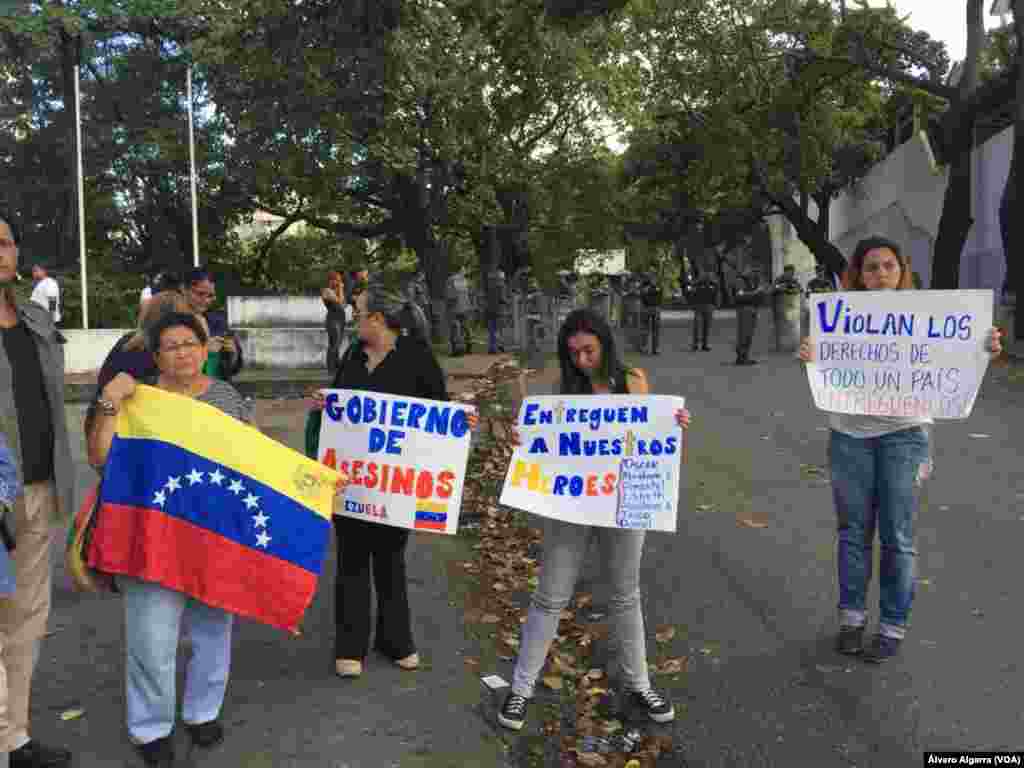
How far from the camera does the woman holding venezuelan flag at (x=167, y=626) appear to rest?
3.74 metres

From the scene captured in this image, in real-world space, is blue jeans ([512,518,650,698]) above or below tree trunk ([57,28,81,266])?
below

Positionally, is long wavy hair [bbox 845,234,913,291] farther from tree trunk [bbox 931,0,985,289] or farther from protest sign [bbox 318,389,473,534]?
tree trunk [bbox 931,0,985,289]

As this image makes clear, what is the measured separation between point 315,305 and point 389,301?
16.8 metres

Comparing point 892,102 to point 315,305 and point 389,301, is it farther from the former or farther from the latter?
point 389,301

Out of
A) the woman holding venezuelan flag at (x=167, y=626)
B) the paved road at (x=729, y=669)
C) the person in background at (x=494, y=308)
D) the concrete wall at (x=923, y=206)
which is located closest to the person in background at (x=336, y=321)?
the person in background at (x=494, y=308)

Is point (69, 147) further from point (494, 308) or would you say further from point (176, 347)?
point (176, 347)

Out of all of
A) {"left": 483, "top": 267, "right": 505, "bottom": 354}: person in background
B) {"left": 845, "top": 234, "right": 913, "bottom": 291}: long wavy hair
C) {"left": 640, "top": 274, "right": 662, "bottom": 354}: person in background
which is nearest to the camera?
{"left": 845, "top": 234, "right": 913, "bottom": 291}: long wavy hair

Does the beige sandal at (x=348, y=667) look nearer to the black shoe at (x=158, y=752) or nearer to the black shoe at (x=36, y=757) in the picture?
the black shoe at (x=158, y=752)

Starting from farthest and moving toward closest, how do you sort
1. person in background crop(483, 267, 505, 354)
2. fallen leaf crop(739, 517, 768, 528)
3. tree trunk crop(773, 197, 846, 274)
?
tree trunk crop(773, 197, 846, 274), person in background crop(483, 267, 505, 354), fallen leaf crop(739, 517, 768, 528)

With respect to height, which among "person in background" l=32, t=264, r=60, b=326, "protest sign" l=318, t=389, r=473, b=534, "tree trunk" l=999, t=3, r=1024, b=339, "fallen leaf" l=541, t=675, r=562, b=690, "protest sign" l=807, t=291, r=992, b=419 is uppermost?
"tree trunk" l=999, t=3, r=1024, b=339

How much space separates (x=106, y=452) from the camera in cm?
383

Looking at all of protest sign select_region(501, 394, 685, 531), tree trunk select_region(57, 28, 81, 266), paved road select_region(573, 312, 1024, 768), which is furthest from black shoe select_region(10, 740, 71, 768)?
tree trunk select_region(57, 28, 81, 266)

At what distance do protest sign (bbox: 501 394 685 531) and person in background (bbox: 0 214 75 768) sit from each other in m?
1.85

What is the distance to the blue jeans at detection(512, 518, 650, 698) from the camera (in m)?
4.21
